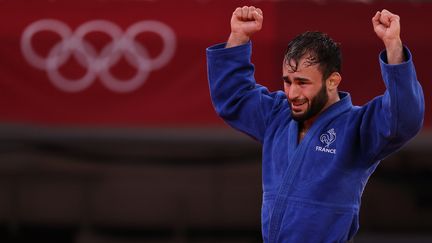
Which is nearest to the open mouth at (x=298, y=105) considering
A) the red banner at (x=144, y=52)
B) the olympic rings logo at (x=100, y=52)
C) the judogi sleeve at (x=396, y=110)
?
the judogi sleeve at (x=396, y=110)

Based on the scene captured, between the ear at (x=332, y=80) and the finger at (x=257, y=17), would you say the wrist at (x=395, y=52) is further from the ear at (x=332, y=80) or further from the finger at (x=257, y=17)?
the finger at (x=257, y=17)

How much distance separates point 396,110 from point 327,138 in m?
0.39

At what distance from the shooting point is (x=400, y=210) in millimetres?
7578

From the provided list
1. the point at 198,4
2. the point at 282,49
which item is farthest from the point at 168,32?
the point at 282,49

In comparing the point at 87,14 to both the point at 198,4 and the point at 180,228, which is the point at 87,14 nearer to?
the point at 198,4

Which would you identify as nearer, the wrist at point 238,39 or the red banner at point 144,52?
the wrist at point 238,39

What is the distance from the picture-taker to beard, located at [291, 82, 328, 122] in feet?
12.4

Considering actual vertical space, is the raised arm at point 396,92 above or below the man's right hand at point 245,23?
below

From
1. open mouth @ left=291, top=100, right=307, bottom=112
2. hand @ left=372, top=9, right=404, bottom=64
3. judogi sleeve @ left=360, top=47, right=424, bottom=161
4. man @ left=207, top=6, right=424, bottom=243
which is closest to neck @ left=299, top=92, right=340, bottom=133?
man @ left=207, top=6, right=424, bottom=243

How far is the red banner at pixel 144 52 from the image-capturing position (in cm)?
591

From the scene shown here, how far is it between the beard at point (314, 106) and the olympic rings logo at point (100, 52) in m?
2.28

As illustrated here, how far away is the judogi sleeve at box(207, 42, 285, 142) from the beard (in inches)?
13.4

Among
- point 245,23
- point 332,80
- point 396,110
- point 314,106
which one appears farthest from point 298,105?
point 245,23

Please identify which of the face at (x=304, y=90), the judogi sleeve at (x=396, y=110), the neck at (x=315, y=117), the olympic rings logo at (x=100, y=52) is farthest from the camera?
the olympic rings logo at (x=100, y=52)
